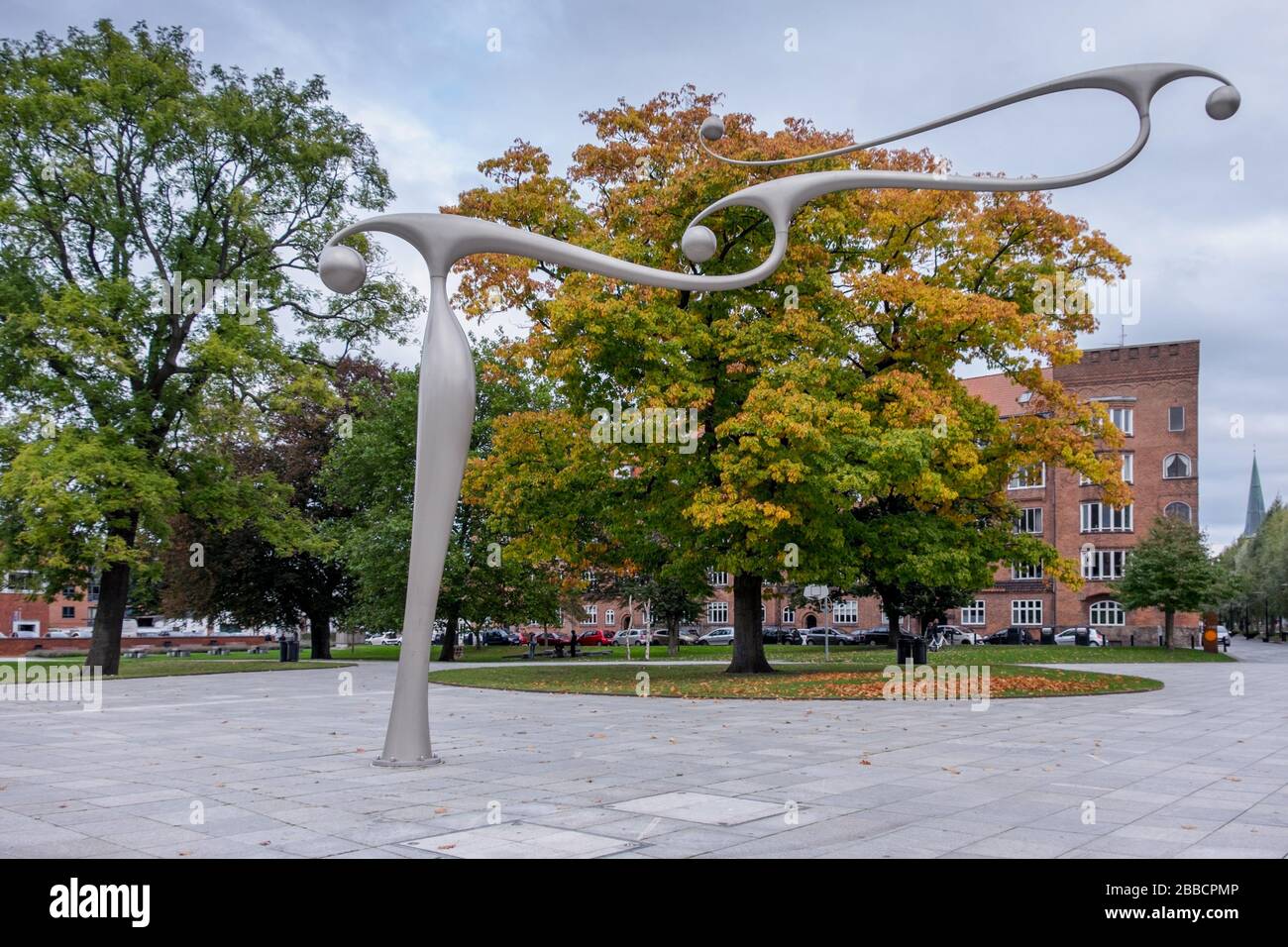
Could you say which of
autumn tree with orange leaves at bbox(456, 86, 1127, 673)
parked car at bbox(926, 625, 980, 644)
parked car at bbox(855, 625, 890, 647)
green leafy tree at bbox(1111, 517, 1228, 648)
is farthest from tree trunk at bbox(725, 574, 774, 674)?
parked car at bbox(926, 625, 980, 644)

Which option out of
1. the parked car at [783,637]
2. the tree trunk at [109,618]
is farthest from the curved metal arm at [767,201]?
the parked car at [783,637]

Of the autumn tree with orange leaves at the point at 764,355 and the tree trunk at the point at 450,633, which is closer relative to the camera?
the autumn tree with orange leaves at the point at 764,355

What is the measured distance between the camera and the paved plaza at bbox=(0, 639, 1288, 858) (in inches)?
281

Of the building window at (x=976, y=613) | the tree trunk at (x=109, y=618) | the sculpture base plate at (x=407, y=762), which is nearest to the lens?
the sculpture base plate at (x=407, y=762)

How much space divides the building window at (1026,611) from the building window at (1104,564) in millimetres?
3740

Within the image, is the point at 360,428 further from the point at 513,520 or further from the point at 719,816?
the point at 719,816

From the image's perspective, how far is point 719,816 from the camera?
803 centimetres

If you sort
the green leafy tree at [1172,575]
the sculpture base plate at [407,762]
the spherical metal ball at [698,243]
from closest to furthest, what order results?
the sculpture base plate at [407,762] → the spherical metal ball at [698,243] → the green leafy tree at [1172,575]

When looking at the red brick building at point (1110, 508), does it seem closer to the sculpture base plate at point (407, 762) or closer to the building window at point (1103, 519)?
the building window at point (1103, 519)

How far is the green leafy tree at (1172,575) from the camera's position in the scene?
45156 millimetres

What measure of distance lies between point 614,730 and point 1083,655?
96.6ft

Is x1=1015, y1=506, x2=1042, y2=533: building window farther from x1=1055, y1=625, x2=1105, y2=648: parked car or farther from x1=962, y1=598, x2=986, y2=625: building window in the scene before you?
x1=1055, y1=625, x2=1105, y2=648: parked car

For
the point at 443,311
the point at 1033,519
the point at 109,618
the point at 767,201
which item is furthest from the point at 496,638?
the point at 767,201
